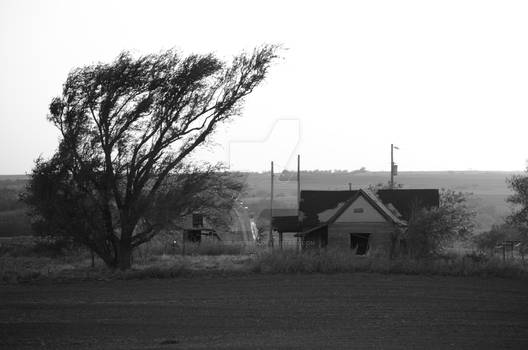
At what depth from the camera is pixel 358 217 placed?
146 ft

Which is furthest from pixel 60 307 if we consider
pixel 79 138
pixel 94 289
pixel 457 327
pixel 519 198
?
pixel 519 198

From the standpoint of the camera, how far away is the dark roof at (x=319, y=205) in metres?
46.7

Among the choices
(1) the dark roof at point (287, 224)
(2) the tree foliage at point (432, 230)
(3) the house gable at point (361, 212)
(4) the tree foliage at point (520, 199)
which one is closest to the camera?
(2) the tree foliage at point (432, 230)

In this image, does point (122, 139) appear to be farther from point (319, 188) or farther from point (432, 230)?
point (319, 188)

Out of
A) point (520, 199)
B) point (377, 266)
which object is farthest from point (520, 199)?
point (377, 266)

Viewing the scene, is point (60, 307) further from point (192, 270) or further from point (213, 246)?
point (213, 246)

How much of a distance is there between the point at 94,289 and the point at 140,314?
645 cm

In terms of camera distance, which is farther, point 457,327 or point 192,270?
point 192,270

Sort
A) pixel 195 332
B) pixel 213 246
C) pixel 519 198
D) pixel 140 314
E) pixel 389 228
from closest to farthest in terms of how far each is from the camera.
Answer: pixel 195 332 → pixel 140 314 → pixel 519 198 → pixel 389 228 → pixel 213 246

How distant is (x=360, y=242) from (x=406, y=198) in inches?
178

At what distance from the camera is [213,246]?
51531 millimetres

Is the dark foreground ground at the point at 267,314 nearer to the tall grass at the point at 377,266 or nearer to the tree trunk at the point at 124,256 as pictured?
the tall grass at the point at 377,266

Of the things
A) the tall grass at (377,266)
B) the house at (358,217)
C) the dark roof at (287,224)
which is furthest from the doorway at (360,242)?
the tall grass at (377,266)

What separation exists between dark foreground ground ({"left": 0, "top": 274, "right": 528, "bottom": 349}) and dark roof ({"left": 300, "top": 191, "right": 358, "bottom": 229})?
17.8m
